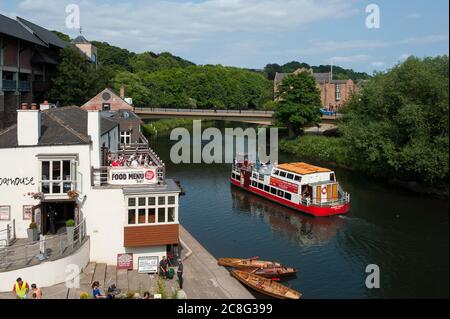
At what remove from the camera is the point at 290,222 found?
41500mm

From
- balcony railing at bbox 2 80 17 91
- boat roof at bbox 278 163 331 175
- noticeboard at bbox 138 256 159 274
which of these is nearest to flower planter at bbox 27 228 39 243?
noticeboard at bbox 138 256 159 274

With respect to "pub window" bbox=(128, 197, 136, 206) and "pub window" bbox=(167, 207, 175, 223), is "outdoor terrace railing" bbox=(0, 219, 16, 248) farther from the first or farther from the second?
"pub window" bbox=(167, 207, 175, 223)

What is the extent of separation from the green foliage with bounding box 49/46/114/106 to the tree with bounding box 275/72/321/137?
29.7 meters

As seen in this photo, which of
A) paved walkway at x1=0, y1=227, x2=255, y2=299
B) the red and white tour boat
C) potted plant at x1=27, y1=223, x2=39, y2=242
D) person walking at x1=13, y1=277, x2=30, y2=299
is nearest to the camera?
person walking at x1=13, y1=277, x2=30, y2=299

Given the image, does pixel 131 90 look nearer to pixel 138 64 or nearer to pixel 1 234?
pixel 138 64

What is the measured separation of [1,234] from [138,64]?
148m

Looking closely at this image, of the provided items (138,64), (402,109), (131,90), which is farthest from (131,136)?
(138,64)

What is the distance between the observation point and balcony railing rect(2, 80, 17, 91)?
5525cm

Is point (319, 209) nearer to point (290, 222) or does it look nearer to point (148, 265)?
point (290, 222)

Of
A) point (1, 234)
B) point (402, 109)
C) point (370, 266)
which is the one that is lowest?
point (370, 266)

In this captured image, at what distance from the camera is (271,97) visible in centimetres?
14662

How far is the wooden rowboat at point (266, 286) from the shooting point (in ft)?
81.8

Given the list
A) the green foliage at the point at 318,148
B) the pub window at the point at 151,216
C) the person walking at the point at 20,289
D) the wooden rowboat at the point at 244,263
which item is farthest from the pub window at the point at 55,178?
the green foliage at the point at 318,148

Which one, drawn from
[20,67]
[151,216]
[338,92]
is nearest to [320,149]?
[20,67]
